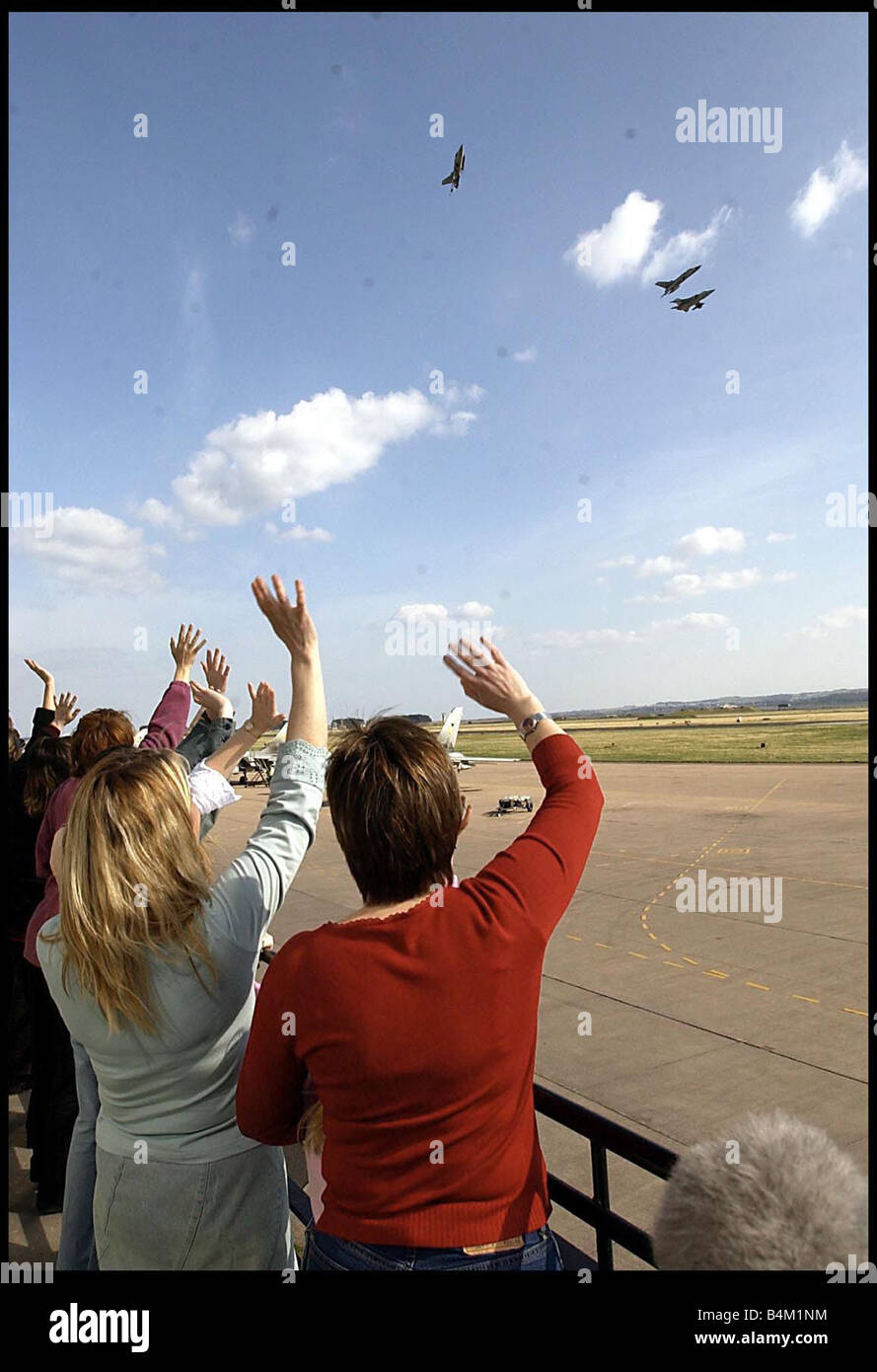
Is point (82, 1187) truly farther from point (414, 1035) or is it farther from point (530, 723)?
point (530, 723)

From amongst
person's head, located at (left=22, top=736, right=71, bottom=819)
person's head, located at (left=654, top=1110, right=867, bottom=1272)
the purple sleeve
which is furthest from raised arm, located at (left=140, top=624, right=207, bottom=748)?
person's head, located at (left=654, top=1110, right=867, bottom=1272)

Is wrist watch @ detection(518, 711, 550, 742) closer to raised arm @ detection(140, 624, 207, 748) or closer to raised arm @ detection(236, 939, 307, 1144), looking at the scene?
raised arm @ detection(236, 939, 307, 1144)

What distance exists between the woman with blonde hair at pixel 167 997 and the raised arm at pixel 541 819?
591 millimetres

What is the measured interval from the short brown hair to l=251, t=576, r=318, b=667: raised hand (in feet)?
2.77

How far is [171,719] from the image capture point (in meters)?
3.96

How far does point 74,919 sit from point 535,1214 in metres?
1.21

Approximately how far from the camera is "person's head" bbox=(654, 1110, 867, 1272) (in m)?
1.19

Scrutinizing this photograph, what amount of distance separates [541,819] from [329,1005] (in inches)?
25.1

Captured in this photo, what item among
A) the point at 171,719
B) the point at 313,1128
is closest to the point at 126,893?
the point at 313,1128

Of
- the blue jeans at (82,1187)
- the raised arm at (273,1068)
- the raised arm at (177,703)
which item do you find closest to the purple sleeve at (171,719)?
the raised arm at (177,703)

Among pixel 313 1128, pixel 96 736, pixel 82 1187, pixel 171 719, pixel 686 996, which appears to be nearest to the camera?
pixel 313 1128

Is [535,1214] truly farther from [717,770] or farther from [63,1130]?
[717,770]

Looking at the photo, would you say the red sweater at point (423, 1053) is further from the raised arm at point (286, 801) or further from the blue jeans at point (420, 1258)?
the raised arm at point (286, 801)

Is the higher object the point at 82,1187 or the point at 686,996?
the point at 82,1187
